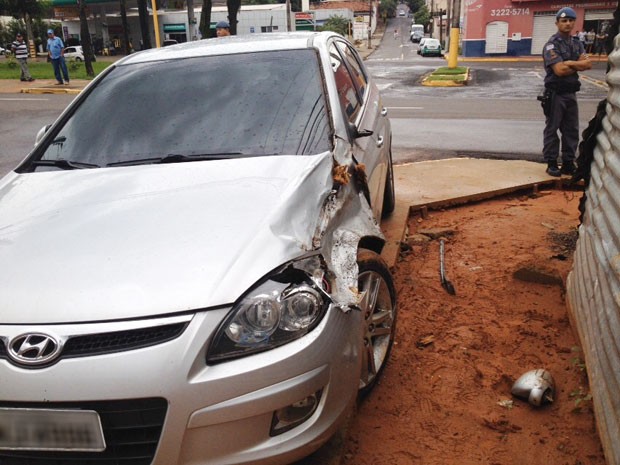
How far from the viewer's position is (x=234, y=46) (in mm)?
3664

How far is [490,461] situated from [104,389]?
1600mm

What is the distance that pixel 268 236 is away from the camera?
85.0 inches

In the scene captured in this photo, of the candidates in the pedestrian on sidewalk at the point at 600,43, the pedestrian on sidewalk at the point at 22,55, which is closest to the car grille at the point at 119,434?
the pedestrian on sidewalk at the point at 22,55

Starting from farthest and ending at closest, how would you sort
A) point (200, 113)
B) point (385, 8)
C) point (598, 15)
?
point (385, 8), point (598, 15), point (200, 113)

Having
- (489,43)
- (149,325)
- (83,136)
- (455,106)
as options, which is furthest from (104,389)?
(489,43)

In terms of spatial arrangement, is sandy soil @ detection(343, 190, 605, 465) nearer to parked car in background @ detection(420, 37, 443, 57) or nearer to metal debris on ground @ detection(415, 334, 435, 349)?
metal debris on ground @ detection(415, 334, 435, 349)

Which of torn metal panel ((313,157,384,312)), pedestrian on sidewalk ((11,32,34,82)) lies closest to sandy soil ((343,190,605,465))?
torn metal panel ((313,157,384,312))

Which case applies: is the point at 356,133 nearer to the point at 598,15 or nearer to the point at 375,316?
the point at 375,316

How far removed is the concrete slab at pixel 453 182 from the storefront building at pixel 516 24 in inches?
1315

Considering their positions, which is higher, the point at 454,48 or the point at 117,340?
the point at 117,340

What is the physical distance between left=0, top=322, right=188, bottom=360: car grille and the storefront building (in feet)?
129

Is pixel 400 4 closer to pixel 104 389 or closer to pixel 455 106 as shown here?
pixel 455 106

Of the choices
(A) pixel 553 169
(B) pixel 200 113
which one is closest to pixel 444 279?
(B) pixel 200 113

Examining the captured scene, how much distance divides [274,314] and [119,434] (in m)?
0.60
